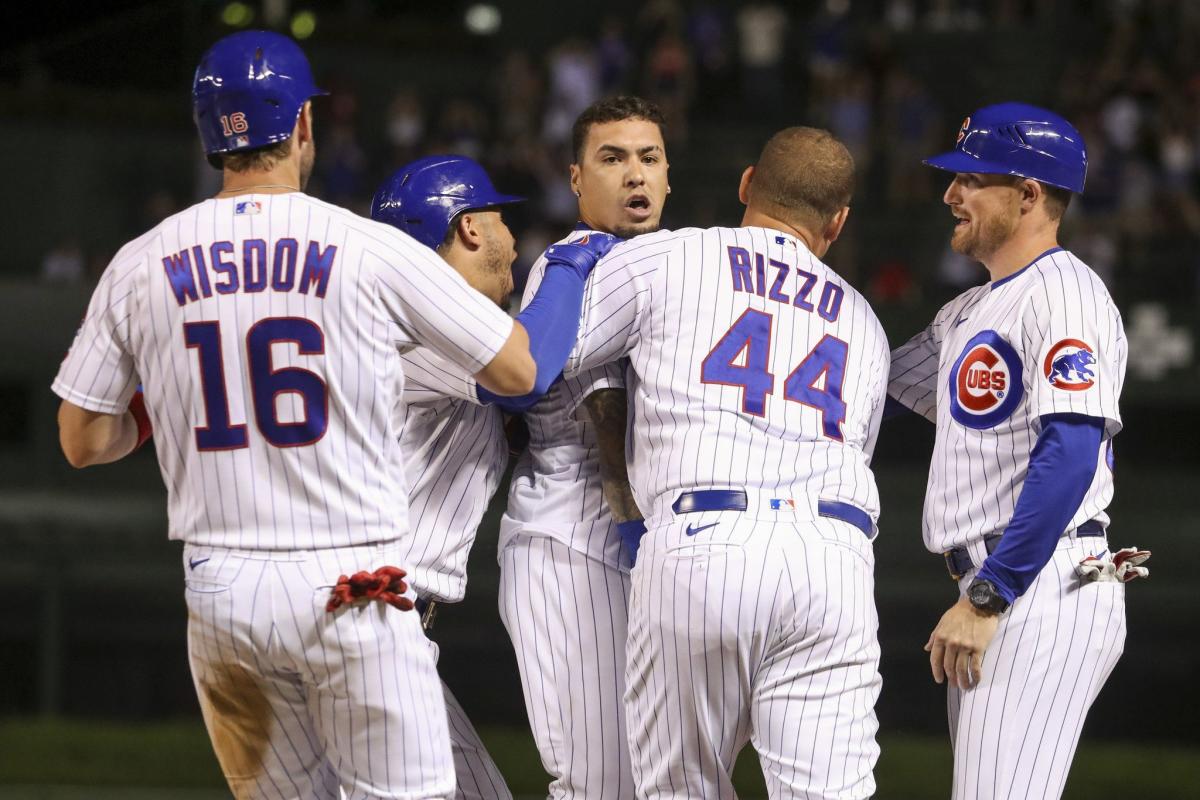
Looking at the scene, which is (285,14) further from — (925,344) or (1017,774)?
(1017,774)

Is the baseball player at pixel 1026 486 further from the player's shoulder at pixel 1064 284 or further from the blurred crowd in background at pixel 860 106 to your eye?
the blurred crowd in background at pixel 860 106

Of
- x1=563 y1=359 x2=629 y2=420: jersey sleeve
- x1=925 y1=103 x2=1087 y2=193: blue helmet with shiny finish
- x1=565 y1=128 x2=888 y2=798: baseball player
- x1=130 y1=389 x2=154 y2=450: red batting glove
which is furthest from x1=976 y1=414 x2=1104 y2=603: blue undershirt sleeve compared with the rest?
x1=130 y1=389 x2=154 y2=450: red batting glove

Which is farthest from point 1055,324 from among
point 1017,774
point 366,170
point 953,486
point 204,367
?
point 366,170

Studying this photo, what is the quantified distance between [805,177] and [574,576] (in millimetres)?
1204

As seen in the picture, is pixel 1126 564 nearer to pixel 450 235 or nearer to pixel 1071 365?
pixel 1071 365

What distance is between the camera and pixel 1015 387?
3.65 metres

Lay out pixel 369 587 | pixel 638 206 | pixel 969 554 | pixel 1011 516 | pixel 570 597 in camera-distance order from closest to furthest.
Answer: pixel 369 587 → pixel 1011 516 → pixel 969 554 → pixel 570 597 → pixel 638 206

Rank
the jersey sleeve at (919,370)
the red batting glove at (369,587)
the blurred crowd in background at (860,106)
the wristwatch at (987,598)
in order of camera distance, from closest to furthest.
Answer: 1. the red batting glove at (369,587)
2. the wristwatch at (987,598)
3. the jersey sleeve at (919,370)
4. the blurred crowd in background at (860,106)

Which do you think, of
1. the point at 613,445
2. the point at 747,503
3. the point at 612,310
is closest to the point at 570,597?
the point at 613,445

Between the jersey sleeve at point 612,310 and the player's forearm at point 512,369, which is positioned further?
the jersey sleeve at point 612,310

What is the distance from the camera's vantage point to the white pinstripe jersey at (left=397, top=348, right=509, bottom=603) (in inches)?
155

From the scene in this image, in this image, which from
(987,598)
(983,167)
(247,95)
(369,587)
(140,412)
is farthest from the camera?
(983,167)

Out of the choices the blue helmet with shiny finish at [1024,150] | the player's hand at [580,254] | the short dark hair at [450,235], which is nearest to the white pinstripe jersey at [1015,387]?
the blue helmet with shiny finish at [1024,150]

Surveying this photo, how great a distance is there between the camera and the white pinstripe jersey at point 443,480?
3.95m
